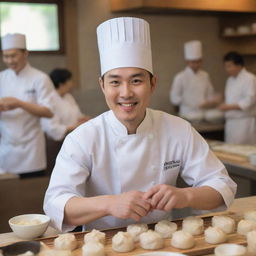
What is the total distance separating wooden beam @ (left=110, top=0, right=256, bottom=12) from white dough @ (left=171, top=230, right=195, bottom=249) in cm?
403

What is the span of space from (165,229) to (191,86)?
4.35 metres

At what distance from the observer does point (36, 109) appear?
3.15 meters

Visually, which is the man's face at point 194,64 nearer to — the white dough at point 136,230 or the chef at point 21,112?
the chef at point 21,112

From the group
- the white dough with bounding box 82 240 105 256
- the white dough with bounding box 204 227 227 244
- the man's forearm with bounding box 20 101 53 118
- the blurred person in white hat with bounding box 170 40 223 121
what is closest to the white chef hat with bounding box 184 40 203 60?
the blurred person in white hat with bounding box 170 40 223 121

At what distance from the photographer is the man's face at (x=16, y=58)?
3.19 metres

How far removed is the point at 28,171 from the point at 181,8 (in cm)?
283

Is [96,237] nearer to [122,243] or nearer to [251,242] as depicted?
[122,243]

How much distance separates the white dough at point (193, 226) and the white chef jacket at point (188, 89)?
4.18 metres

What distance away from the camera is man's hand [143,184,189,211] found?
1.35 metres

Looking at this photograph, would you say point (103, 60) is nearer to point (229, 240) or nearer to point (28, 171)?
point (229, 240)

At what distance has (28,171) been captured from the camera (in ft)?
11.2

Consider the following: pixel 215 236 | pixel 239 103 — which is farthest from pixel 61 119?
pixel 215 236

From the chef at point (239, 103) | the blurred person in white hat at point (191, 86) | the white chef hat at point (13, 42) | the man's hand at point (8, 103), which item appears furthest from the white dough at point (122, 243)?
the blurred person in white hat at point (191, 86)

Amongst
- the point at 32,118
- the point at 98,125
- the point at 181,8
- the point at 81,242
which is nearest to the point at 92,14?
the point at 181,8
